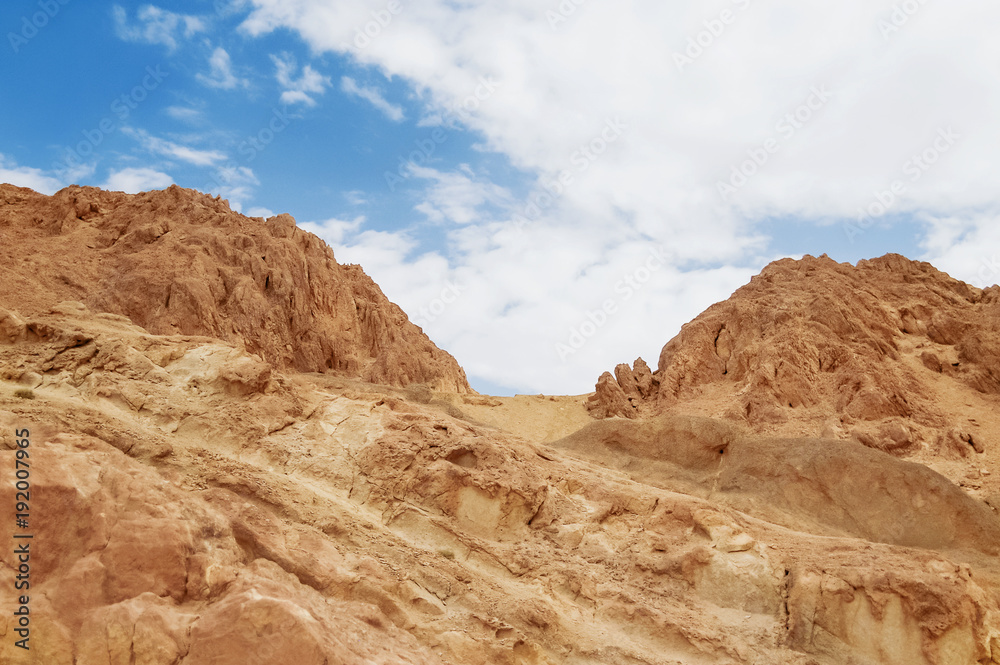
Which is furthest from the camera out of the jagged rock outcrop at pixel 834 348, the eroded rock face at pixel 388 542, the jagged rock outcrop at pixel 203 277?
the jagged rock outcrop at pixel 834 348

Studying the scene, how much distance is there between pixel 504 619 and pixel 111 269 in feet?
80.3

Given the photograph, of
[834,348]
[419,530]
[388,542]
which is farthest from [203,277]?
[834,348]

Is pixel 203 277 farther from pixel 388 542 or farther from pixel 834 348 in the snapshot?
Answer: pixel 834 348

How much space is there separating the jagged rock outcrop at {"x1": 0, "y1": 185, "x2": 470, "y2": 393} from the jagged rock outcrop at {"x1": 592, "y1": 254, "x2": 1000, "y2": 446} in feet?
44.3

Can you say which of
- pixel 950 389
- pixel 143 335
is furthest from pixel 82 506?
pixel 950 389

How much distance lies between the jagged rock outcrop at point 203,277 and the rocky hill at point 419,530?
2097 mm

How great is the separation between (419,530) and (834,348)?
24.6m

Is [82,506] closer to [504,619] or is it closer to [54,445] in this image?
[54,445]

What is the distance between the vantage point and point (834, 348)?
3312cm

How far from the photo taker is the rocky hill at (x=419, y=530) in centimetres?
1052

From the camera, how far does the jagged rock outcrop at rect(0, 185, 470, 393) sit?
2852cm

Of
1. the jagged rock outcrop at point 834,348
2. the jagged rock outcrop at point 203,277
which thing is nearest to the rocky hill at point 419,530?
the jagged rock outcrop at point 203,277

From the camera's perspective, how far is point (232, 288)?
106 feet

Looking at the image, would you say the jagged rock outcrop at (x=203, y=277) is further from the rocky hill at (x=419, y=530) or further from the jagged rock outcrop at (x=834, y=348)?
the jagged rock outcrop at (x=834, y=348)
